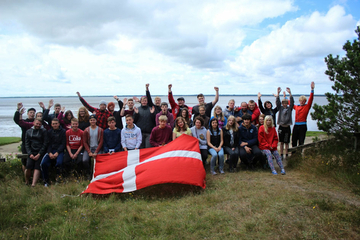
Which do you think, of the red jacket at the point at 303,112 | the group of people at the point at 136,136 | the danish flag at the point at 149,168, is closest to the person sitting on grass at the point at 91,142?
the group of people at the point at 136,136

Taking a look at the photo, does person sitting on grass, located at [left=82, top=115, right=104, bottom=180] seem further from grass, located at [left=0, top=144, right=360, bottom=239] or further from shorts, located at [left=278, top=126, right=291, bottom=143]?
shorts, located at [left=278, top=126, right=291, bottom=143]

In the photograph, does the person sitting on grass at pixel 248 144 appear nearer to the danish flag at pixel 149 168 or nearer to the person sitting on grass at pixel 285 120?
the person sitting on grass at pixel 285 120

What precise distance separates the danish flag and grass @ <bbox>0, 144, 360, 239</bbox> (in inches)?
11.0

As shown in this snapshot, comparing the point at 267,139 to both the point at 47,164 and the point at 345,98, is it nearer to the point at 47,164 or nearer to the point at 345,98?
the point at 345,98

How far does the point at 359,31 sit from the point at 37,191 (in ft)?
29.7

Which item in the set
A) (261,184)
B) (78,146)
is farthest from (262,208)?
(78,146)

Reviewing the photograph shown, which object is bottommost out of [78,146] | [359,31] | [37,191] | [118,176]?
[37,191]

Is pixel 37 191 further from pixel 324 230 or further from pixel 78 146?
pixel 324 230

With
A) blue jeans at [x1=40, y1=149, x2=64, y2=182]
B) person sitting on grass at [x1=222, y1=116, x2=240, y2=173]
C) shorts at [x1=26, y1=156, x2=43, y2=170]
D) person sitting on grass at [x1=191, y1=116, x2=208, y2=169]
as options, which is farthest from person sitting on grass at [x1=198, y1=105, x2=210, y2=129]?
shorts at [x1=26, y1=156, x2=43, y2=170]

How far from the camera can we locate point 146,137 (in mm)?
7793

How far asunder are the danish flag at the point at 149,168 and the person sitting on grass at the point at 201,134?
1.43 feet

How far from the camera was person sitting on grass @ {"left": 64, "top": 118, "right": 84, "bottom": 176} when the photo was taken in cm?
682

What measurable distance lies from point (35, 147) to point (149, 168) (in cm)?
329

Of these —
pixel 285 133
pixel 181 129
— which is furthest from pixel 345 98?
pixel 181 129
